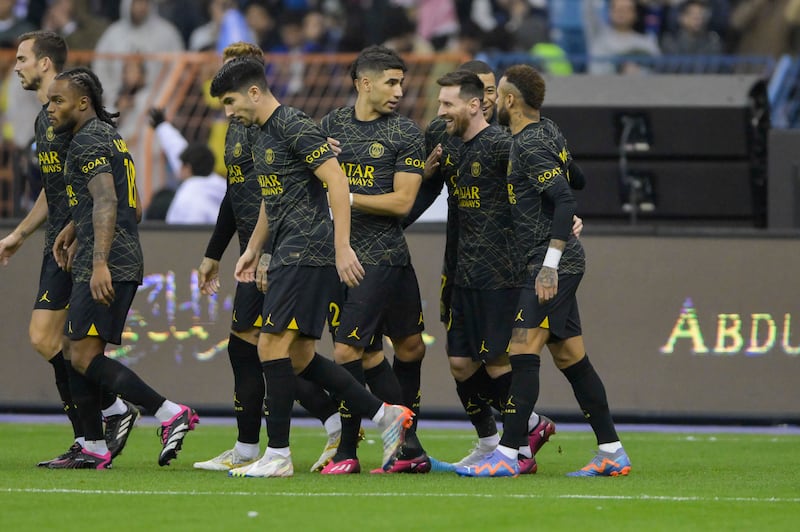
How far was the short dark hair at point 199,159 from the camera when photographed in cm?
1444

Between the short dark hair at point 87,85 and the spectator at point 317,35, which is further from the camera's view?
the spectator at point 317,35

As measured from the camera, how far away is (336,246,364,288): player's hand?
8297mm

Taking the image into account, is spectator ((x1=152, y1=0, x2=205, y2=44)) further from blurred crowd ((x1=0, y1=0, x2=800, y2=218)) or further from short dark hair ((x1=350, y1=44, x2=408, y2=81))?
short dark hair ((x1=350, y1=44, x2=408, y2=81))

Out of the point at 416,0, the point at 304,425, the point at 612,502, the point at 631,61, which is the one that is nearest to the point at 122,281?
the point at 612,502

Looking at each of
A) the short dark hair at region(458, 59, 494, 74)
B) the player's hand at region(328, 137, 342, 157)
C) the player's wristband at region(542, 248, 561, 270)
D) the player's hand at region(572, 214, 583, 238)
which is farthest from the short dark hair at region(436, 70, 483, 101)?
the player's wristband at region(542, 248, 561, 270)

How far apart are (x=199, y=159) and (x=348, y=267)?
6.36m

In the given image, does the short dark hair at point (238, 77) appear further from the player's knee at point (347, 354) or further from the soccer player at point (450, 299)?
the player's knee at point (347, 354)

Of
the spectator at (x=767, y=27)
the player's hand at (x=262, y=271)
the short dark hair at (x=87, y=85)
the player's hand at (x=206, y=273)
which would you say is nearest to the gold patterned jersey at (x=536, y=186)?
the player's hand at (x=262, y=271)

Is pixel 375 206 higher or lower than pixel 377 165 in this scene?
lower

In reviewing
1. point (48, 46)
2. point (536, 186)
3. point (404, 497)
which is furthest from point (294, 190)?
point (48, 46)

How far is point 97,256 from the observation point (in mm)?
9016

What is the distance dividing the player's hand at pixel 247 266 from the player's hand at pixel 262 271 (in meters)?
0.03

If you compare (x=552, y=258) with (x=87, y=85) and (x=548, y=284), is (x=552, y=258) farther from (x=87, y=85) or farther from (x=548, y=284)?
(x=87, y=85)

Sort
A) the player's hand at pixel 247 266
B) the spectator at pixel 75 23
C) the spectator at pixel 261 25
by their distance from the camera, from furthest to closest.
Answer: the spectator at pixel 261 25, the spectator at pixel 75 23, the player's hand at pixel 247 266
